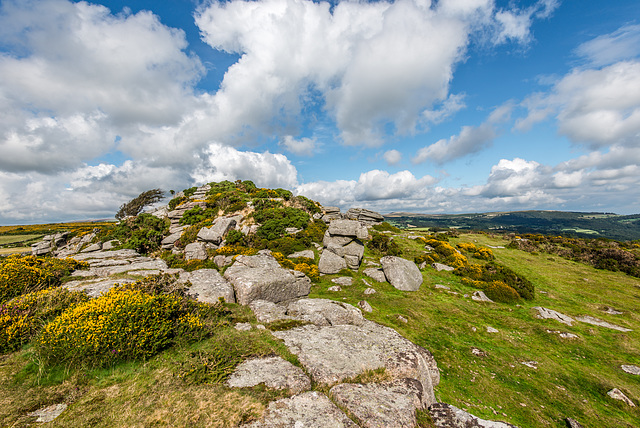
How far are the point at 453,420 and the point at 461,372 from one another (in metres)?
4.38

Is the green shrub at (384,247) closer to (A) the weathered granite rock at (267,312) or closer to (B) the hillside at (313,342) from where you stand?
(B) the hillside at (313,342)

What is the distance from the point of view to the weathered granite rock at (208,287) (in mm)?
11648

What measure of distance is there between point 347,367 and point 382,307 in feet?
29.4

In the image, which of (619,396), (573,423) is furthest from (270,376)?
(619,396)

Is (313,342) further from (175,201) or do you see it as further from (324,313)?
(175,201)

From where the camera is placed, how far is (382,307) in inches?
591

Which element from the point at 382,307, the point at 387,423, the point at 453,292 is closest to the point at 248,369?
the point at 387,423

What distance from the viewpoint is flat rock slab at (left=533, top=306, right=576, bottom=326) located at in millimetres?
14336

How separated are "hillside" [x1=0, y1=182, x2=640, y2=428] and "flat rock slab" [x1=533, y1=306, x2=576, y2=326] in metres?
0.14

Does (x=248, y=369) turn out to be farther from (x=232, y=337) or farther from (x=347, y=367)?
(x=347, y=367)

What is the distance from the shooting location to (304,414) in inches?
196

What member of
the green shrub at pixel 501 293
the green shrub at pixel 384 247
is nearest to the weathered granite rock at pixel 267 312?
the green shrub at pixel 501 293

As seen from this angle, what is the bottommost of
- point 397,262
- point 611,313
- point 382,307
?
point 611,313

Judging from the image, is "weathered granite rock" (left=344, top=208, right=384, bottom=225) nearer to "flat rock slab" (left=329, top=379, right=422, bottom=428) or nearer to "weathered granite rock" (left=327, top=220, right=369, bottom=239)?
"weathered granite rock" (left=327, top=220, right=369, bottom=239)
